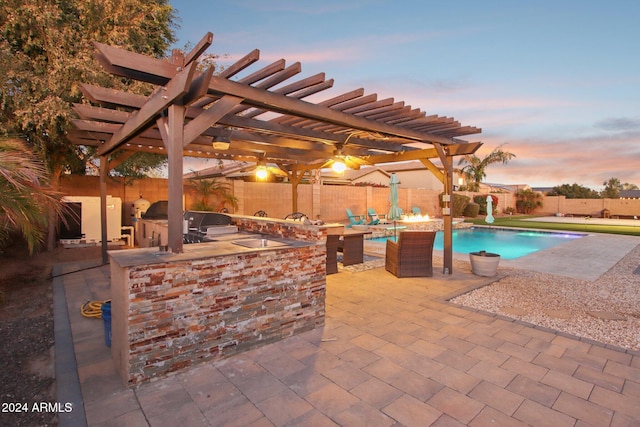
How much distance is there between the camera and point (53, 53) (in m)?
6.74

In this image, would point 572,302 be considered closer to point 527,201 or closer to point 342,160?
point 342,160

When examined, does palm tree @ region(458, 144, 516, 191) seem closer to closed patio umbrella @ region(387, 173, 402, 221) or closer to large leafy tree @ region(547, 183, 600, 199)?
large leafy tree @ region(547, 183, 600, 199)

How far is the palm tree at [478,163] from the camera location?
26484 mm

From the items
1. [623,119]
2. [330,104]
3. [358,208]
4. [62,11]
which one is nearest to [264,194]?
[358,208]

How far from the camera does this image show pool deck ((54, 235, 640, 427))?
7.72 ft

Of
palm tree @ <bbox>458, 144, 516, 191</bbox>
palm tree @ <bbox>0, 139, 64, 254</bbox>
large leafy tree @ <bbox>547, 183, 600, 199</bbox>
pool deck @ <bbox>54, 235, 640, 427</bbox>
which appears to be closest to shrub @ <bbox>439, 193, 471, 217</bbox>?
palm tree @ <bbox>458, 144, 516, 191</bbox>

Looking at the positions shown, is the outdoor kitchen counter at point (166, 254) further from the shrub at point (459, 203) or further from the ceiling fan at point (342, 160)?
the shrub at point (459, 203)

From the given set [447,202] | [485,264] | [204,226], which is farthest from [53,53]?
[485,264]

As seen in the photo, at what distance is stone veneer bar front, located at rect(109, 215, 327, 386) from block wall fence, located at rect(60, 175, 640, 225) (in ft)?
8.96

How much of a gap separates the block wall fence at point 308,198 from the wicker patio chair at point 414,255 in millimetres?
5033

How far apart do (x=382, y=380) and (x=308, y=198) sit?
45.4 feet

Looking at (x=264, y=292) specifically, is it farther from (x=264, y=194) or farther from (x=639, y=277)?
(x=264, y=194)

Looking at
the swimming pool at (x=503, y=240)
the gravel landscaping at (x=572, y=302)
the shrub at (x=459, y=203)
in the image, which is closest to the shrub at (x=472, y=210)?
the shrub at (x=459, y=203)

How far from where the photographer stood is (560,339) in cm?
373
